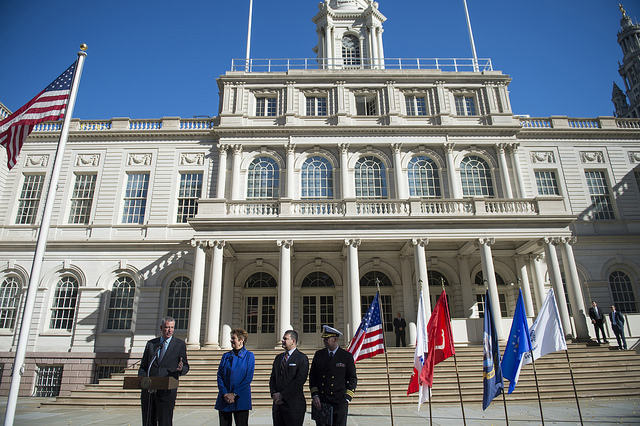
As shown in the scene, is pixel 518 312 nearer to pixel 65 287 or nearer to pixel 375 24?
pixel 65 287

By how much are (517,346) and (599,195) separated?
804 inches

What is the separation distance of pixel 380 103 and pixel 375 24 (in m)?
9.34

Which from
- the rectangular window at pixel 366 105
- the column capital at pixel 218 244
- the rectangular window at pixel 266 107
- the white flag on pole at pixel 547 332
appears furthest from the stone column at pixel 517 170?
the column capital at pixel 218 244

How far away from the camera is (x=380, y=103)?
2395cm

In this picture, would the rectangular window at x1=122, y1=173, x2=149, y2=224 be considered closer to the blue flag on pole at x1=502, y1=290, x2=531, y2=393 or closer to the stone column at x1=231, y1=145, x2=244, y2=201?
the stone column at x1=231, y1=145, x2=244, y2=201

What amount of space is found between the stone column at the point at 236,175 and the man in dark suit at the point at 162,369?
1547 centimetres

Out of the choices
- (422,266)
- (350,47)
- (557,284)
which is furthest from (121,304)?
(350,47)

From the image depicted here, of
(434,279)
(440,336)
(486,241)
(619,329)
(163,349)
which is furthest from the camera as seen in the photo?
(434,279)

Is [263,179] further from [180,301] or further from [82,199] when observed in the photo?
[82,199]

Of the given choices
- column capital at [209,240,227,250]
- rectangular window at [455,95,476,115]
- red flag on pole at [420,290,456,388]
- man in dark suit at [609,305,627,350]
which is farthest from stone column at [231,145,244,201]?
man in dark suit at [609,305,627,350]

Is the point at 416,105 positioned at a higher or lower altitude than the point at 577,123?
higher

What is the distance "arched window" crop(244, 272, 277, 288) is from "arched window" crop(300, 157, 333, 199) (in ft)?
15.7

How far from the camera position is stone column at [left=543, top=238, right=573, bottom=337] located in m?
17.4

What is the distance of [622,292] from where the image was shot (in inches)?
858
